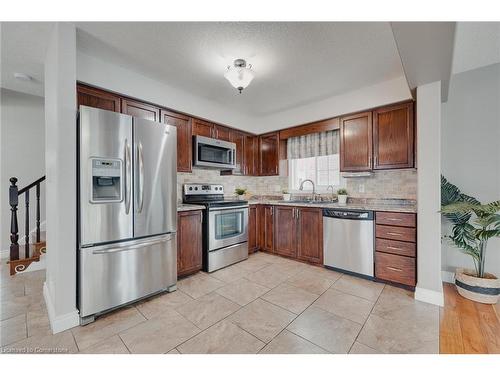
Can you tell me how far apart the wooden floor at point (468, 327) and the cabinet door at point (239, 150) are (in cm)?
317

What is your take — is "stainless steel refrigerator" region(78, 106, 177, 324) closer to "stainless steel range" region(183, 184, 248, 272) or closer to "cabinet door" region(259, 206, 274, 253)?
"stainless steel range" region(183, 184, 248, 272)

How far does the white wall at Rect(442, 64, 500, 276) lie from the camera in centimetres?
243

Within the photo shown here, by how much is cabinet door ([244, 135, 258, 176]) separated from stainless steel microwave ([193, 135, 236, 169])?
1.43 feet

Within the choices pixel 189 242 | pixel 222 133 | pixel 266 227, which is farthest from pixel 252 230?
pixel 222 133

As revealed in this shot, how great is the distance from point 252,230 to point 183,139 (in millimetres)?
1854

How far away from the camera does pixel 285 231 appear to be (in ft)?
11.5

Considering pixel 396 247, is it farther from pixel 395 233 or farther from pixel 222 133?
pixel 222 133

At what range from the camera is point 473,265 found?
2551mm

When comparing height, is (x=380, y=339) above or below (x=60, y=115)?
below
